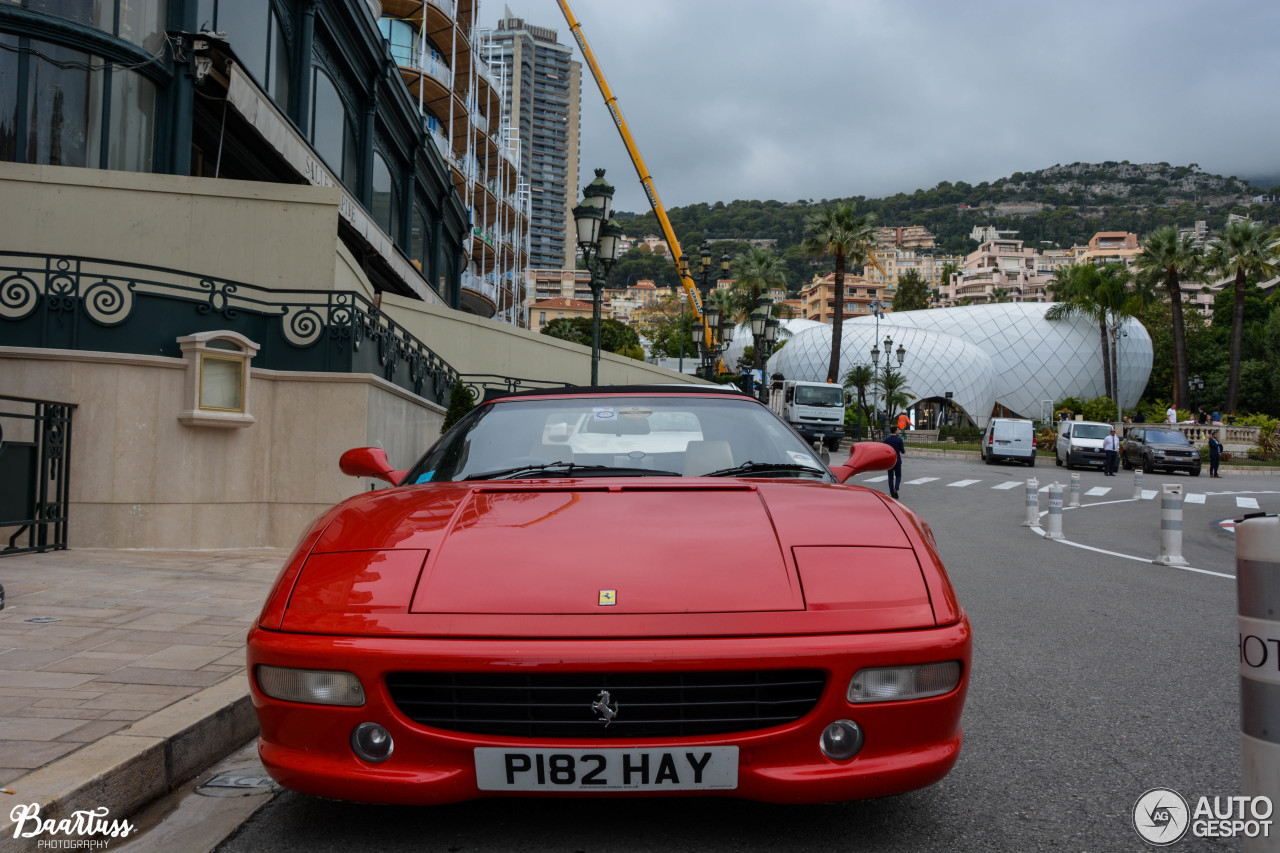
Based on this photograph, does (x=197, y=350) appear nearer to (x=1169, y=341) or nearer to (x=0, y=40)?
(x=0, y=40)

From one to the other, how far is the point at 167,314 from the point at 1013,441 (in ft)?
110

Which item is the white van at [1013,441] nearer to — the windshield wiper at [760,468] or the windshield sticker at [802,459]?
the windshield sticker at [802,459]

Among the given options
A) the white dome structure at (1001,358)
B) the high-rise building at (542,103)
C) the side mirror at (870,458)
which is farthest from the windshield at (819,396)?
the high-rise building at (542,103)

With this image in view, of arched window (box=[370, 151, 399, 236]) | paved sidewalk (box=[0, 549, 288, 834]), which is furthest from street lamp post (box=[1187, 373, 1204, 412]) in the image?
paved sidewalk (box=[0, 549, 288, 834])

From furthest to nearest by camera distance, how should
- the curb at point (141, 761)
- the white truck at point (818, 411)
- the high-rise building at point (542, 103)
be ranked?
the high-rise building at point (542, 103) → the white truck at point (818, 411) → the curb at point (141, 761)

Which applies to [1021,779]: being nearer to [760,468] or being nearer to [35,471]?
[760,468]

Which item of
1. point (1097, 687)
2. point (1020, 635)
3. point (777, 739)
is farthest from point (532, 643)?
point (1020, 635)

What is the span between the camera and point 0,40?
11.2 m

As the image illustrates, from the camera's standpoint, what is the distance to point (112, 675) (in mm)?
4008

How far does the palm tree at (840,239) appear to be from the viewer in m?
47.8

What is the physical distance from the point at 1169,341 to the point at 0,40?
96.0 meters

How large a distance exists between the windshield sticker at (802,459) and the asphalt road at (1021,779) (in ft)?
3.83

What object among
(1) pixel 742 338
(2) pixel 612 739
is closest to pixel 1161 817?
(2) pixel 612 739

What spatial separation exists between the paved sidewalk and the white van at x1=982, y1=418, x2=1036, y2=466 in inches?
1340
